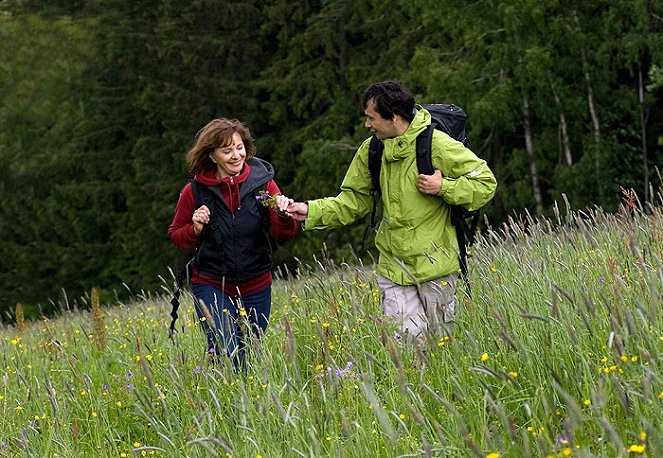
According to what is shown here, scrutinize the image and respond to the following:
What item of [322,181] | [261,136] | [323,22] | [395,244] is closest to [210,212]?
[395,244]

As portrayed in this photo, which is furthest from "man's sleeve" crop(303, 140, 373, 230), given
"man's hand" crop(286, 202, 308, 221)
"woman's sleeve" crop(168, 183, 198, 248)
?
"woman's sleeve" crop(168, 183, 198, 248)

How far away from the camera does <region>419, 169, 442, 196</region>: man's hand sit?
15.5 feet

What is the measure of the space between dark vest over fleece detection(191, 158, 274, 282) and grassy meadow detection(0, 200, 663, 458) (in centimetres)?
39

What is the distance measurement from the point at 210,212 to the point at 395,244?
41.9 inches

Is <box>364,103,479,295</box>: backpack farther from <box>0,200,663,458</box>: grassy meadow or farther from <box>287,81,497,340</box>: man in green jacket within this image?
<box>0,200,663,458</box>: grassy meadow

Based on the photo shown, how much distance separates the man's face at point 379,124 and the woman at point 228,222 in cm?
71

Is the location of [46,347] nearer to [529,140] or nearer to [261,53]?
[529,140]

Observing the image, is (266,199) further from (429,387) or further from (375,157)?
(429,387)

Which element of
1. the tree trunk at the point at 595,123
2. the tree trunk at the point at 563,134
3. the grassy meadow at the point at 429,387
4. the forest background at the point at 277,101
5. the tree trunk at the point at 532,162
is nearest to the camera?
the grassy meadow at the point at 429,387

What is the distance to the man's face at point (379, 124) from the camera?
15.9ft

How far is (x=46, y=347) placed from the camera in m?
6.70

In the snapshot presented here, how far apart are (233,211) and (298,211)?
1.29 feet

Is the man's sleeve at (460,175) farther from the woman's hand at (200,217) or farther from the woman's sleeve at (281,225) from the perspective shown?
the woman's hand at (200,217)

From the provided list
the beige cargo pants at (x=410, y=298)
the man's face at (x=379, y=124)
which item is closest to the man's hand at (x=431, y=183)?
the man's face at (x=379, y=124)
